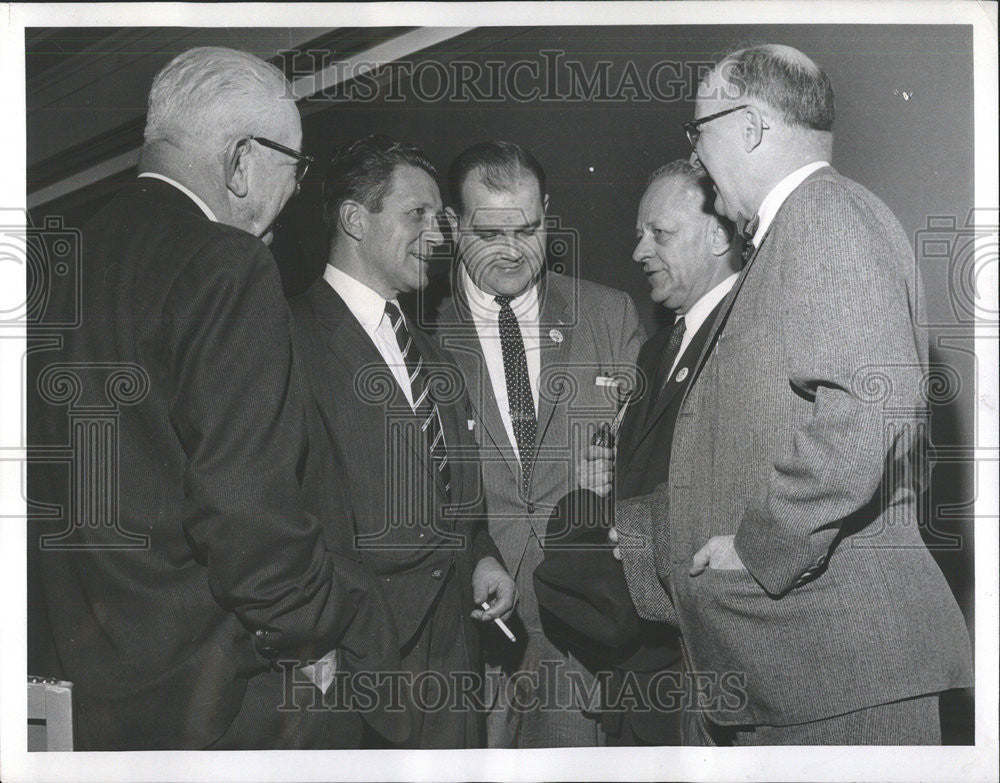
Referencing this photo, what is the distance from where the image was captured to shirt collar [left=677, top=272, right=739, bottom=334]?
2516 mm

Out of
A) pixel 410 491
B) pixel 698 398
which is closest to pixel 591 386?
pixel 698 398

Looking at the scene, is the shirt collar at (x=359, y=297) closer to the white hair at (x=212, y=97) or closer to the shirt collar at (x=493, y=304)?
the shirt collar at (x=493, y=304)

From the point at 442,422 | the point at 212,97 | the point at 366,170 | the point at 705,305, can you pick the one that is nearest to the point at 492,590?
the point at 442,422

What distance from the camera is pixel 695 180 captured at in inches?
101

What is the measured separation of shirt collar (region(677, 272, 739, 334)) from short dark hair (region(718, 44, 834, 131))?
41 centimetres

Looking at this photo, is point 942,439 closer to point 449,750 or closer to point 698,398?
point 698,398

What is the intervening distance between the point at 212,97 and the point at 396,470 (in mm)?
A: 992

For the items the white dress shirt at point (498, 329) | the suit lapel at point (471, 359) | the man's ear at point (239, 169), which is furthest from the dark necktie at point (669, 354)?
the man's ear at point (239, 169)

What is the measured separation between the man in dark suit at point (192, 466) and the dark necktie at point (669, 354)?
798 mm

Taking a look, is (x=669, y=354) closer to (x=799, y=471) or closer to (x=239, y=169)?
(x=799, y=471)

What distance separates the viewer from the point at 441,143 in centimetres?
257

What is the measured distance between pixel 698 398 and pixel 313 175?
1.06 m
